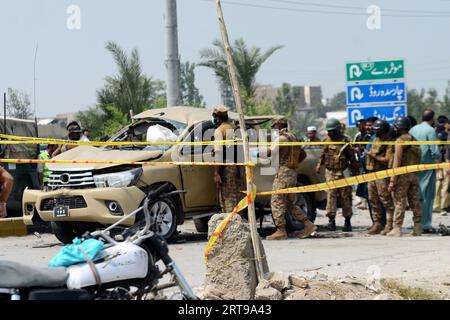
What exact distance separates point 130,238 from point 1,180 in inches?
111

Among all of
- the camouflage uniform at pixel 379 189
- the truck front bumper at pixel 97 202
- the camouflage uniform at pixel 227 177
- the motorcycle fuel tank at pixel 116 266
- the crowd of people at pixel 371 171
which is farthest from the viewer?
the camouflage uniform at pixel 379 189

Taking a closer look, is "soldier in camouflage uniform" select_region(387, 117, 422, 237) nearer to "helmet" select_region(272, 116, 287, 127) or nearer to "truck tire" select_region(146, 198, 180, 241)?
"helmet" select_region(272, 116, 287, 127)

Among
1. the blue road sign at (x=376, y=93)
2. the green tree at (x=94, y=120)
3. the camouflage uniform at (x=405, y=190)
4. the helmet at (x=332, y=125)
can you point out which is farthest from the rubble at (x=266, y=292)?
the green tree at (x=94, y=120)

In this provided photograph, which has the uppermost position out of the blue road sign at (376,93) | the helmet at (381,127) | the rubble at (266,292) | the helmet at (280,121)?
the blue road sign at (376,93)

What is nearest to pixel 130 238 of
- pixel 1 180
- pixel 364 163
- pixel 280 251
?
pixel 1 180

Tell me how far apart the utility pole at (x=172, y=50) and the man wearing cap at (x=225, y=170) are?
166 inches

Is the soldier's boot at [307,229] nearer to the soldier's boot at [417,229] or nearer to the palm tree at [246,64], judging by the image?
the soldier's boot at [417,229]

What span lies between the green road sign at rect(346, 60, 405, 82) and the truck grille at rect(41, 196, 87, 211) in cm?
720

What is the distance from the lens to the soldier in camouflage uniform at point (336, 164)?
13.5 metres

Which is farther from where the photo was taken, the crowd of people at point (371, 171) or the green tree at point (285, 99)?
the green tree at point (285, 99)

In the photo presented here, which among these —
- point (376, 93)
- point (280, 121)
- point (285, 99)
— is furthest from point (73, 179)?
point (285, 99)

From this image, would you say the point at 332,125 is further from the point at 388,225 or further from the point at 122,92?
the point at 122,92

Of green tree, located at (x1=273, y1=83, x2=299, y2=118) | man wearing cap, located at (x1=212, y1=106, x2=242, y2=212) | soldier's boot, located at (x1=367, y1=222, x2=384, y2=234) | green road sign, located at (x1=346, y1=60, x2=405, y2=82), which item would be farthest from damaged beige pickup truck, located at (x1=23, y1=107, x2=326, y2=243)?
green tree, located at (x1=273, y1=83, x2=299, y2=118)
